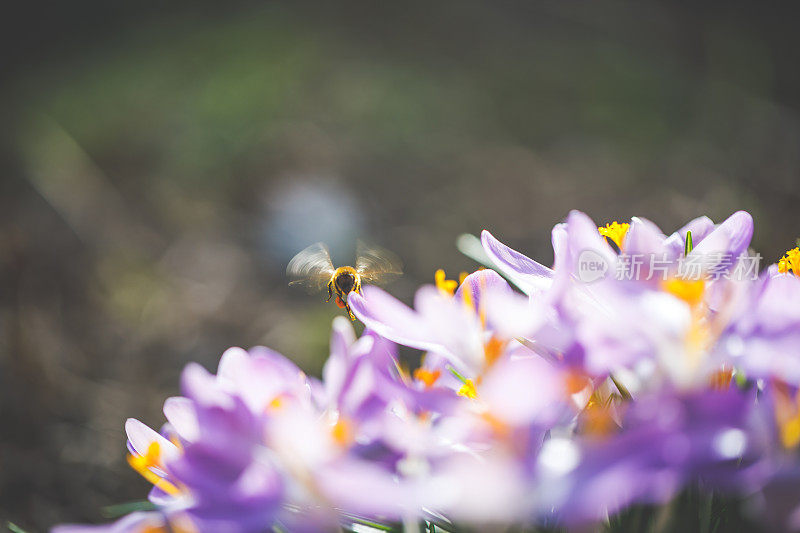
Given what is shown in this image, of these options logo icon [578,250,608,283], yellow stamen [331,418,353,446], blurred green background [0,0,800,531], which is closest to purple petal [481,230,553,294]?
logo icon [578,250,608,283]

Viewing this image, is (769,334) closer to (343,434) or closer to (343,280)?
(343,434)

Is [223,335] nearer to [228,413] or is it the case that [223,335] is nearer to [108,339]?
[108,339]

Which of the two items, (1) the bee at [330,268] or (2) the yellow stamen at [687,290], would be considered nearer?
(2) the yellow stamen at [687,290]

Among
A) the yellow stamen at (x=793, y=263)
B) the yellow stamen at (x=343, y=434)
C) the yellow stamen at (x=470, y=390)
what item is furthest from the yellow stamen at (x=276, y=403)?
the yellow stamen at (x=793, y=263)

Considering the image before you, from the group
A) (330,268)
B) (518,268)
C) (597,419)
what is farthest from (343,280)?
(597,419)

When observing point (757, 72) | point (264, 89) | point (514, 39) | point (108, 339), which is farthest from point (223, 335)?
point (514, 39)

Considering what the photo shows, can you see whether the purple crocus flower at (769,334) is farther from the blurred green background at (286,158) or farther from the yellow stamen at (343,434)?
the blurred green background at (286,158)

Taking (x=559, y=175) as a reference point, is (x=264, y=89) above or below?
above
